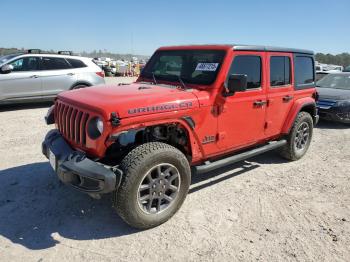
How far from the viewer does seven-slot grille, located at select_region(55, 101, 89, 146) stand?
3422 millimetres

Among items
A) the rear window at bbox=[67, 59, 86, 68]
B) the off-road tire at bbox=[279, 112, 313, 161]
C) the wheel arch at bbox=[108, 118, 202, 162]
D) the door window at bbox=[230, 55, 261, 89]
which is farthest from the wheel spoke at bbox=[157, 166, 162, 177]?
the rear window at bbox=[67, 59, 86, 68]

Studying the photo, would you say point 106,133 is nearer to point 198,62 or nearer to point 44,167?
point 198,62

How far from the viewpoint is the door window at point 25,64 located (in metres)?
9.43

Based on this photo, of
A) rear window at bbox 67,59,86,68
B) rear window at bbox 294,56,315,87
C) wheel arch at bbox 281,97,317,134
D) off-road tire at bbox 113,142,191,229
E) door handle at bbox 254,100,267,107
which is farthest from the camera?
rear window at bbox 67,59,86,68

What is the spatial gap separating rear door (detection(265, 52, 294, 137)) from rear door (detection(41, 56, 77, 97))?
693 centimetres

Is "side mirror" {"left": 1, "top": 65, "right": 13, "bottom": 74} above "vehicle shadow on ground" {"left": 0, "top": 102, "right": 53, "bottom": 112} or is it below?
above

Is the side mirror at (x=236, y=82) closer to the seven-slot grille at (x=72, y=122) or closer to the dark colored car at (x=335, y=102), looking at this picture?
the seven-slot grille at (x=72, y=122)

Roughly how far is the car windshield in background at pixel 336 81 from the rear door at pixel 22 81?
873 centimetres

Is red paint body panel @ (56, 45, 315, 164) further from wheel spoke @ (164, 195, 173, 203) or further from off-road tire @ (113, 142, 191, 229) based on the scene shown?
wheel spoke @ (164, 195, 173, 203)

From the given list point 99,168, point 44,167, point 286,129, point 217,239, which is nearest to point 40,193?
point 44,167

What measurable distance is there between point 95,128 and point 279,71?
10.2 ft

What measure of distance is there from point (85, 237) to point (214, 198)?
5.58 feet

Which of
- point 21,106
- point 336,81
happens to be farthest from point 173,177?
point 336,81

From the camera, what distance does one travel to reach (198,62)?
434 cm
